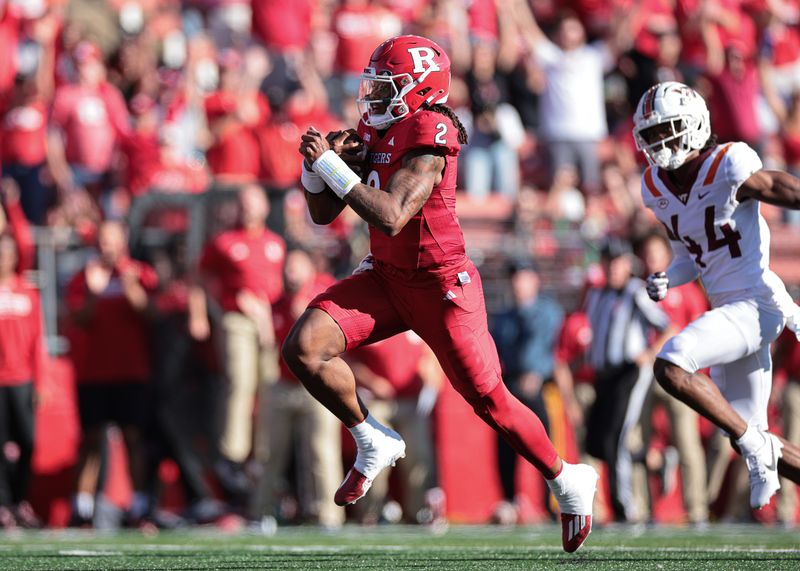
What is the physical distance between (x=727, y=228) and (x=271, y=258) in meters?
4.15

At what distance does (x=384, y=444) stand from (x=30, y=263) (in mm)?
4792

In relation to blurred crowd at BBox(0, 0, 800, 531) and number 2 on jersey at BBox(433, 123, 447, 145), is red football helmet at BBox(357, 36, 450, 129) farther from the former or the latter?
blurred crowd at BBox(0, 0, 800, 531)

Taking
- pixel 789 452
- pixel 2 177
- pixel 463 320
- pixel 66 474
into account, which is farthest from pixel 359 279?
pixel 2 177

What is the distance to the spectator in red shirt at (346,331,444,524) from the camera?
9273 millimetres

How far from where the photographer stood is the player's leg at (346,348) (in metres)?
5.45

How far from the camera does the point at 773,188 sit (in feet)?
19.3

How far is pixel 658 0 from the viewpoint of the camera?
14.0 meters

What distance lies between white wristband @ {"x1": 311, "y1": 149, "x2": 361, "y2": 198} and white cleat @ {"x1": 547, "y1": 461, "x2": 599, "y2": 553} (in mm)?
1491

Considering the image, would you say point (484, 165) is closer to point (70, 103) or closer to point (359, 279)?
point (70, 103)

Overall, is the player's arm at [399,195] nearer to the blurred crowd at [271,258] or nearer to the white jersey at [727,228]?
the white jersey at [727,228]

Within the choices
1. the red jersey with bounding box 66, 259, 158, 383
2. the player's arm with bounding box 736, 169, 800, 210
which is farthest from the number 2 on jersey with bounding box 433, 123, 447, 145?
the red jersey with bounding box 66, 259, 158, 383

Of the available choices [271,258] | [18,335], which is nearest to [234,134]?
[271,258]

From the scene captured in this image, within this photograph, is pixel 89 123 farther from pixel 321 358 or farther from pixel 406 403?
pixel 321 358

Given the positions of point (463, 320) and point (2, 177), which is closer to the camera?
point (463, 320)
